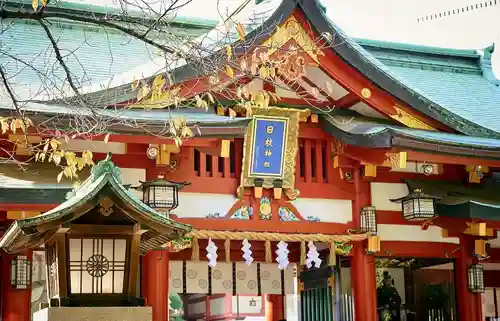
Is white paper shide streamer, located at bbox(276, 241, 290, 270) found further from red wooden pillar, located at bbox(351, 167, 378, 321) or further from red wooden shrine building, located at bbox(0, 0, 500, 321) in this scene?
red wooden pillar, located at bbox(351, 167, 378, 321)

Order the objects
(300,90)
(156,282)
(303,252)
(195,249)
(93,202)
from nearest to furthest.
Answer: (93,202) → (156,282) → (195,249) → (303,252) → (300,90)

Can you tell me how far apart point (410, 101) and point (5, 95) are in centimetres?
642

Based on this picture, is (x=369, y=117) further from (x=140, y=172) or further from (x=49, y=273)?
(x=49, y=273)

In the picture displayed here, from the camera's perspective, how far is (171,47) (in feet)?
23.6

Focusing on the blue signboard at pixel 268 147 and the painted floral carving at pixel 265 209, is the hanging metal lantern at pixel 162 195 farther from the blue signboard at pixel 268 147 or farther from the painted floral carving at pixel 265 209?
the painted floral carving at pixel 265 209

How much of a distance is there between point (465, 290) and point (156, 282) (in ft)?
18.6

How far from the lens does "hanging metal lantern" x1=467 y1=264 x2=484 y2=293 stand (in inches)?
543

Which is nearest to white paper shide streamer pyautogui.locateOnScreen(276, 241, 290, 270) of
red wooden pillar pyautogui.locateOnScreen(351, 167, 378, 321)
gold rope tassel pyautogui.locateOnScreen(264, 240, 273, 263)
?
gold rope tassel pyautogui.locateOnScreen(264, 240, 273, 263)

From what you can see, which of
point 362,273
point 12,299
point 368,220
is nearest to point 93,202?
point 12,299

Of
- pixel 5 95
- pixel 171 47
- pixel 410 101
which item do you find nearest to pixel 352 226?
pixel 410 101

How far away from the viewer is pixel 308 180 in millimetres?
13180

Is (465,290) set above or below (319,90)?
below

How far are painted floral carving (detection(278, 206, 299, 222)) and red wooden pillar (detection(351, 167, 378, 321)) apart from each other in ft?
3.71

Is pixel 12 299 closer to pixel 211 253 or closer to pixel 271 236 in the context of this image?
pixel 211 253
